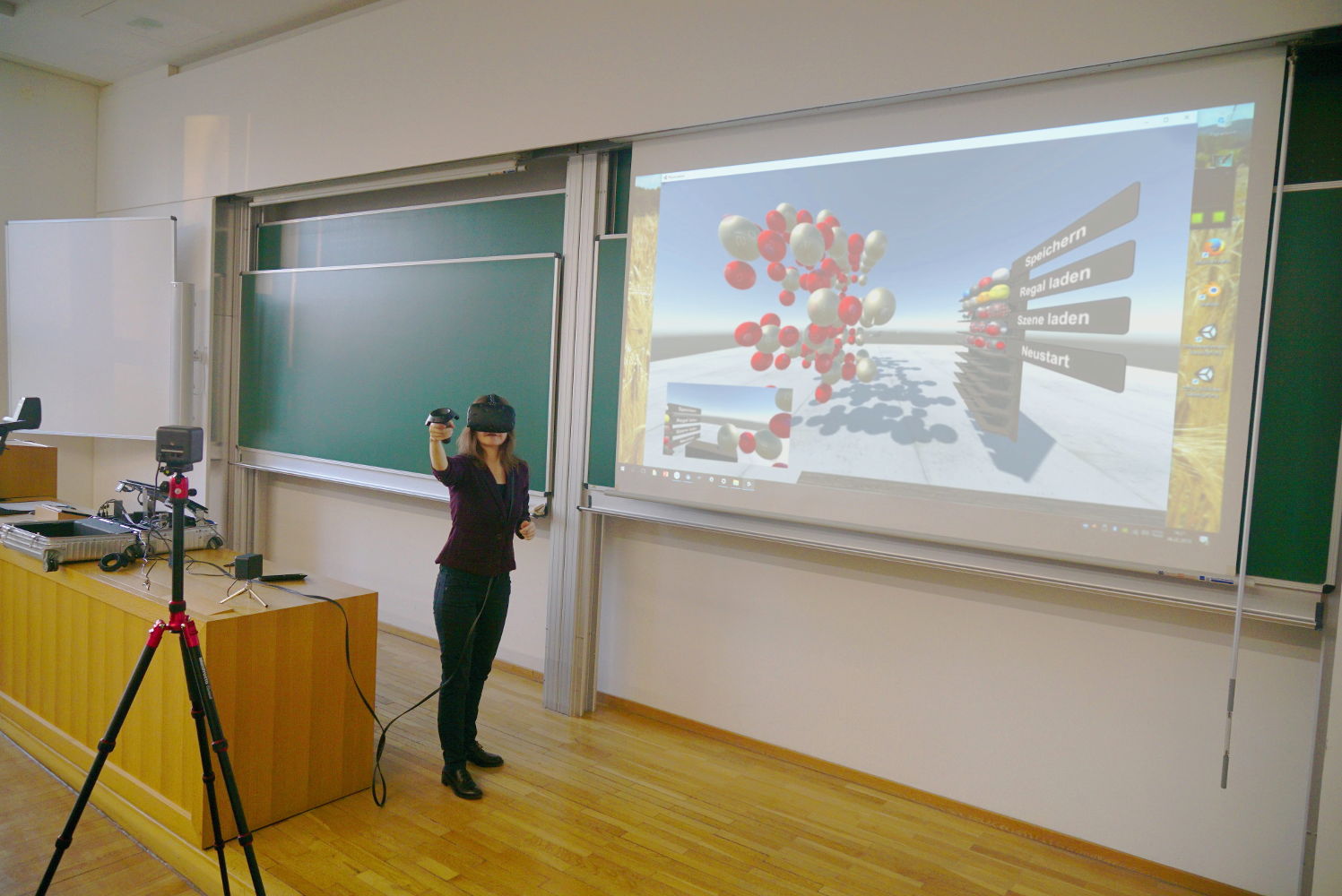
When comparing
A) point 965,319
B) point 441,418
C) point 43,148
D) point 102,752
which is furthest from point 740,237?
point 43,148

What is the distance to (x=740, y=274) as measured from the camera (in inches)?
136

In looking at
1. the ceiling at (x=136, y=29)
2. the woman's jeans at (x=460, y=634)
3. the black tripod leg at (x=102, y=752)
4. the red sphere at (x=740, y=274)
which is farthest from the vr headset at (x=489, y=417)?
the ceiling at (x=136, y=29)

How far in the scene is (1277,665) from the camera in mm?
2555

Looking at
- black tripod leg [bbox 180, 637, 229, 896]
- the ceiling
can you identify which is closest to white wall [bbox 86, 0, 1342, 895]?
the ceiling

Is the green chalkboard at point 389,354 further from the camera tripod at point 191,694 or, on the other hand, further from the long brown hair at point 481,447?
the camera tripod at point 191,694

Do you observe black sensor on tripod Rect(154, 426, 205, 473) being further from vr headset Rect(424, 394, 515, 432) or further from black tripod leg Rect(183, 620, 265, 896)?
vr headset Rect(424, 394, 515, 432)

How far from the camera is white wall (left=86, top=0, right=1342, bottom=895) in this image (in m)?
2.60

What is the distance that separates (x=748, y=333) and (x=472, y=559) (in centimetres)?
142

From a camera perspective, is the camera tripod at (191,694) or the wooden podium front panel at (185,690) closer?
the camera tripod at (191,694)

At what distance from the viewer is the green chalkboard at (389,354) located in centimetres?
419

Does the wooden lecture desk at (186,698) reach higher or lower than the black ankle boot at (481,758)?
higher

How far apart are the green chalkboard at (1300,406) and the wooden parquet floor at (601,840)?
117 centimetres

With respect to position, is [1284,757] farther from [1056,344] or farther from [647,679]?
[647,679]

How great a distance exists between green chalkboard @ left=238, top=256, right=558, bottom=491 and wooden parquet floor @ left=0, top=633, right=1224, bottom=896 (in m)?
1.48
